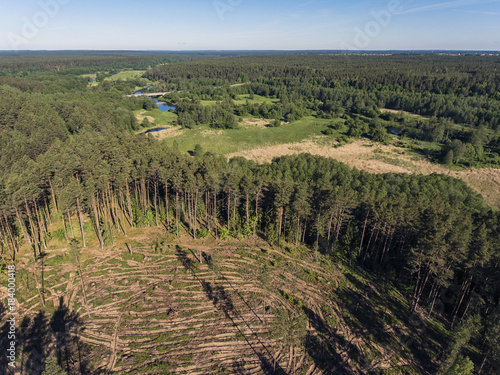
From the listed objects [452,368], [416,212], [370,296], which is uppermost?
[416,212]

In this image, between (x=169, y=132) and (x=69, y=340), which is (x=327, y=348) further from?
(x=169, y=132)

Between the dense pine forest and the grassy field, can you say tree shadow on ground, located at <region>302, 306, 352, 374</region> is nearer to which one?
the dense pine forest

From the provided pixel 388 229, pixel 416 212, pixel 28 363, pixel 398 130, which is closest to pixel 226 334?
pixel 28 363

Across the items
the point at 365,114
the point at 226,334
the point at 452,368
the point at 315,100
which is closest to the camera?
the point at 452,368

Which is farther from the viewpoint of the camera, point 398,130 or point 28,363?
point 398,130

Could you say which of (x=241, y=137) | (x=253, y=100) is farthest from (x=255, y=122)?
(x=253, y=100)

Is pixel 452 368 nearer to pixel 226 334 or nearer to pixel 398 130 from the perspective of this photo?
pixel 226 334
